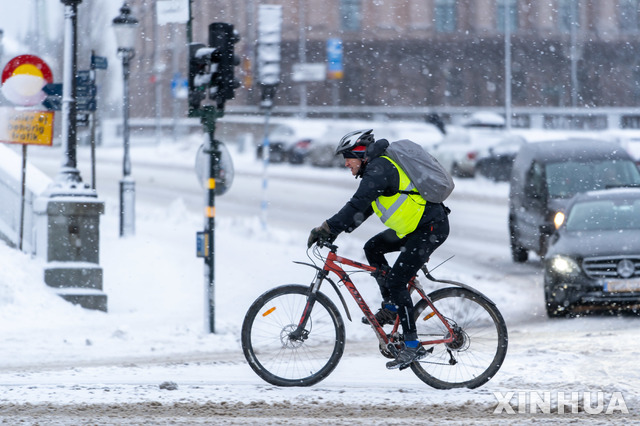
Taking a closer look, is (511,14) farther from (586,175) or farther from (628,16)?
(586,175)

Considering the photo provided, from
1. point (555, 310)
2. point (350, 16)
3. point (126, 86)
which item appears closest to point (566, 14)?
point (350, 16)

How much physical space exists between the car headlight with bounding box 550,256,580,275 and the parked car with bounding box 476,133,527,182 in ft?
66.3

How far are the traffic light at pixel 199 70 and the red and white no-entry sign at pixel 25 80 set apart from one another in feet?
7.51

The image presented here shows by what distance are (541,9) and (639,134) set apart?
35.1 m

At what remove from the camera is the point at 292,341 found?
22.7 ft

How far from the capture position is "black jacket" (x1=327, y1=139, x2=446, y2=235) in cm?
647

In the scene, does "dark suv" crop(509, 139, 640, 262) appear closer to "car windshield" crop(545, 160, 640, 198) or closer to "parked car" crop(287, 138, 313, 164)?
"car windshield" crop(545, 160, 640, 198)

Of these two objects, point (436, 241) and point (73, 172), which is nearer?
point (436, 241)

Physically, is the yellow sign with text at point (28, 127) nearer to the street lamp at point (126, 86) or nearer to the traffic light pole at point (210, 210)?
the traffic light pole at point (210, 210)

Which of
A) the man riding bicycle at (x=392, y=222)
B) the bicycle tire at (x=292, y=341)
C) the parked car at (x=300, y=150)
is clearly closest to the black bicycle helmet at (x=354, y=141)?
the man riding bicycle at (x=392, y=222)

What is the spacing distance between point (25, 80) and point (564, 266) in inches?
249

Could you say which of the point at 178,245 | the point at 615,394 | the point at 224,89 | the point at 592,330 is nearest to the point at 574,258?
the point at 592,330

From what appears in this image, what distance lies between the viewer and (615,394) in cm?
670

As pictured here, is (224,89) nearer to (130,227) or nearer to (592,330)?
(592,330)
